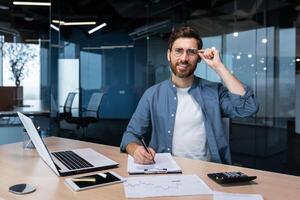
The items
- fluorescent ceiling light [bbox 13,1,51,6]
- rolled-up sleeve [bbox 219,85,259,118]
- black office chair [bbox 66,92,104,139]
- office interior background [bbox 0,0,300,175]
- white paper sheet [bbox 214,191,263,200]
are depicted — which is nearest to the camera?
white paper sheet [bbox 214,191,263,200]

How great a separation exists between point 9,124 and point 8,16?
5.97ft

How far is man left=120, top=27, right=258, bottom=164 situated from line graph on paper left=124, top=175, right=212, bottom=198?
0.45 metres

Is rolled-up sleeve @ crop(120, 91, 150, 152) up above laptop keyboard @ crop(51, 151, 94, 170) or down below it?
above

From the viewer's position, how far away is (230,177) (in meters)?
1.21

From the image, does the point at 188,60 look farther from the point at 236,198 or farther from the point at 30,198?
the point at 30,198

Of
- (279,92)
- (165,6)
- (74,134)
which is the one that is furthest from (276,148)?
(74,134)

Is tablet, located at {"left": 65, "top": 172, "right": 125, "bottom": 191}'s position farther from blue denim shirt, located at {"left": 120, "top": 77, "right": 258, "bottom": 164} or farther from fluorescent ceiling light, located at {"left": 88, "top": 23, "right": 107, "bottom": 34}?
fluorescent ceiling light, located at {"left": 88, "top": 23, "right": 107, "bottom": 34}

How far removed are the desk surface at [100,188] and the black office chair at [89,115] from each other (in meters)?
3.99

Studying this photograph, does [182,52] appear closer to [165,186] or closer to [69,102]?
[165,186]

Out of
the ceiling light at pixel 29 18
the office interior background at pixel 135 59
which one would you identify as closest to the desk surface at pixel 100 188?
the office interior background at pixel 135 59

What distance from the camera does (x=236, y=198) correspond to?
Result: 104cm

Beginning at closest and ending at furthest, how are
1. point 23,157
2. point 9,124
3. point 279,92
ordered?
point 23,157 < point 9,124 < point 279,92

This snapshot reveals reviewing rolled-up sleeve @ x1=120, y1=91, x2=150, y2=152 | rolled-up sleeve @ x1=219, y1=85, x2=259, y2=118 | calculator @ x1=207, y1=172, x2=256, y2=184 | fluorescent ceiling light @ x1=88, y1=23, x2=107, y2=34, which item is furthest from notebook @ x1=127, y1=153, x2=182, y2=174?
fluorescent ceiling light @ x1=88, y1=23, x2=107, y2=34

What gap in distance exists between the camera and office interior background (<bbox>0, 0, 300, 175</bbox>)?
180 inches
